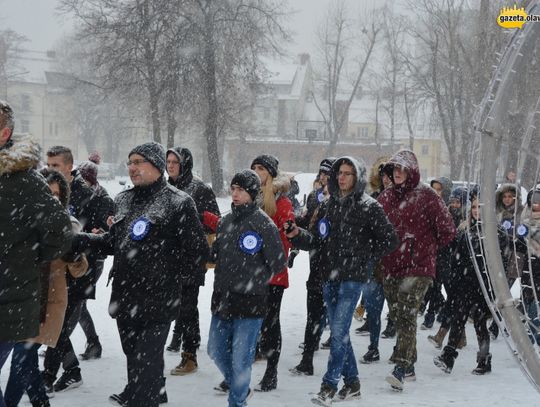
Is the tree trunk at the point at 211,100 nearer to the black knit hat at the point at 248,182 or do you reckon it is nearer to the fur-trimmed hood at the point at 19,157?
the black knit hat at the point at 248,182

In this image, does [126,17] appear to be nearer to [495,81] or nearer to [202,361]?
[202,361]

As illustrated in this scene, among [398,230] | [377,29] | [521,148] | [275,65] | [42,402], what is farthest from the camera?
[275,65]

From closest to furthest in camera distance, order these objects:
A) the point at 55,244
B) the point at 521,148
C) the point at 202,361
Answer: the point at 521,148 < the point at 55,244 < the point at 202,361

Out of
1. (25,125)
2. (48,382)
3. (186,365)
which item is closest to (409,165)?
(186,365)

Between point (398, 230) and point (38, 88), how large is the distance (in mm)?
76975

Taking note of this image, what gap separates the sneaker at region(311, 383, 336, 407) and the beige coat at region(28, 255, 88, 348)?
6.78 ft

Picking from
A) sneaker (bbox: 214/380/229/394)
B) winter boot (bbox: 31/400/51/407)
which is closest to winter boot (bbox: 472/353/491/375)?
sneaker (bbox: 214/380/229/394)

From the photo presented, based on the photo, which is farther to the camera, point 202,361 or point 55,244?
point 202,361

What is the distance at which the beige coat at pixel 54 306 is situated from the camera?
14.4ft

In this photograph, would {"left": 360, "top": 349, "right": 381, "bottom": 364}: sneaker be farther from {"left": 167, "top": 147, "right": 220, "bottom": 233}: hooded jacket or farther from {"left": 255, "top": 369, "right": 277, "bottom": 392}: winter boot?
{"left": 167, "top": 147, "right": 220, "bottom": 233}: hooded jacket

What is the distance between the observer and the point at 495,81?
3359mm

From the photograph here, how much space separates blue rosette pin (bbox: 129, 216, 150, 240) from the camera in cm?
429

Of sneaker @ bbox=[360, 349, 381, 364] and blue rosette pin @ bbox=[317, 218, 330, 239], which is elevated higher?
blue rosette pin @ bbox=[317, 218, 330, 239]

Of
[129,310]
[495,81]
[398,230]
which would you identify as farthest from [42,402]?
[495,81]
